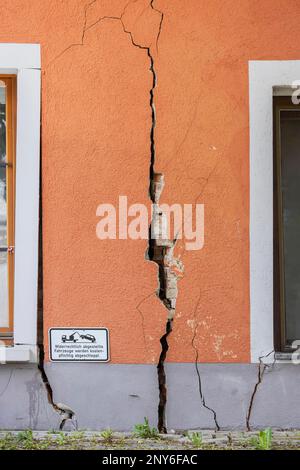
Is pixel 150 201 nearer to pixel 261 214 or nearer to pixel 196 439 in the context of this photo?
pixel 261 214

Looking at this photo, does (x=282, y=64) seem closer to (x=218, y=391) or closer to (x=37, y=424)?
(x=218, y=391)

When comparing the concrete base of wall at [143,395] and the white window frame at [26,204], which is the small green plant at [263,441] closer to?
the concrete base of wall at [143,395]

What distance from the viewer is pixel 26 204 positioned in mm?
5375

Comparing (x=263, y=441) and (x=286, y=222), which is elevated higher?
(x=286, y=222)

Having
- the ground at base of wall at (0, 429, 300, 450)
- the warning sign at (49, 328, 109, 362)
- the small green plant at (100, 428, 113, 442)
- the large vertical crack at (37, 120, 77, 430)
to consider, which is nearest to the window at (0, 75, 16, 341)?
the large vertical crack at (37, 120, 77, 430)

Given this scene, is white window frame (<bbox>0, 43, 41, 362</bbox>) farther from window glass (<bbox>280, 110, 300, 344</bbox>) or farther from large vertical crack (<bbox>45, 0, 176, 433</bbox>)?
window glass (<bbox>280, 110, 300, 344</bbox>)

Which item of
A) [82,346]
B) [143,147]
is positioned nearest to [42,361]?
[82,346]

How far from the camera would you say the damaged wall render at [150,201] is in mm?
5352

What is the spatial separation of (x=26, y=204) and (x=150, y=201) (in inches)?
32.6

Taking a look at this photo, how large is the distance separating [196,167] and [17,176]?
120cm

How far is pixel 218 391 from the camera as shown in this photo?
17.6ft

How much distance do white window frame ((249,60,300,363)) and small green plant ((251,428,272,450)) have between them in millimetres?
512

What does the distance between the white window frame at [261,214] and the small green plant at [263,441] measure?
0.51 metres

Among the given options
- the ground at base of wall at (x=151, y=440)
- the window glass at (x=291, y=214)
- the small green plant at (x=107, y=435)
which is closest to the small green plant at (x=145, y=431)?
the ground at base of wall at (x=151, y=440)
